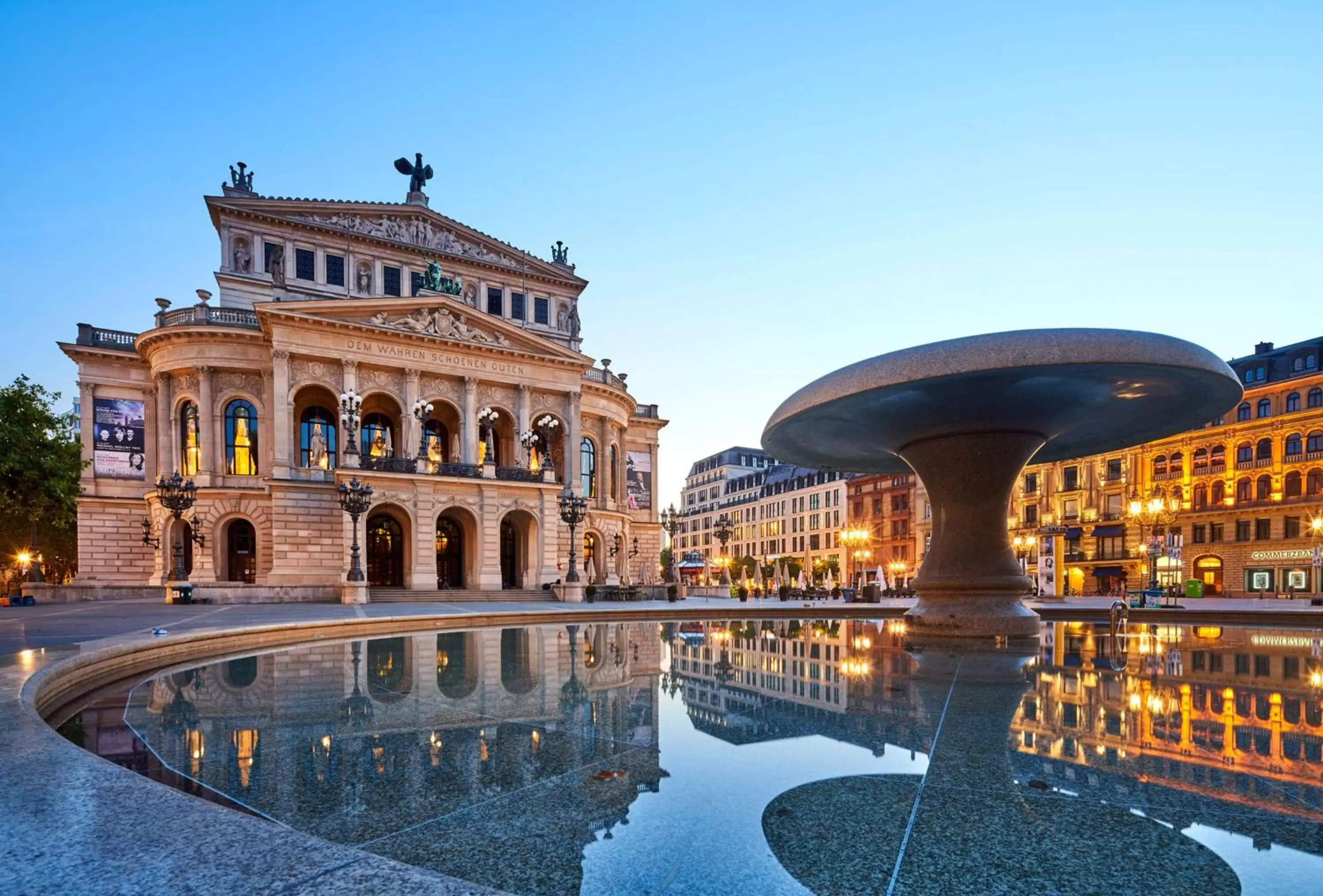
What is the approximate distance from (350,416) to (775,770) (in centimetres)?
3761

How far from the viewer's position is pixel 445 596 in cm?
3550

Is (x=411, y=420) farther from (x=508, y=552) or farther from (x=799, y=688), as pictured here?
(x=799, y=688)

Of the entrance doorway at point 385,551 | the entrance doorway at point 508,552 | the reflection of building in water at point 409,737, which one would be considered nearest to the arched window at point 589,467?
the entrance doorway at point 508,552

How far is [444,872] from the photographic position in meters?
3.25

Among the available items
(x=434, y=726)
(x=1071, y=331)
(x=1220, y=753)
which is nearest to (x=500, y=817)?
(x=434, y=726)

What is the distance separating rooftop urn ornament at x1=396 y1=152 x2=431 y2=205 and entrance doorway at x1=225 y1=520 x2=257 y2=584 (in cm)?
2524

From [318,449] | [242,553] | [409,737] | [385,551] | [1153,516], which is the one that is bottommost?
[385,551]

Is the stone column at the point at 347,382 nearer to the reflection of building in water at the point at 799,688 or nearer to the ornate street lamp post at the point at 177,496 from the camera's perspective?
the ornate street lamp post at the point at 177,496

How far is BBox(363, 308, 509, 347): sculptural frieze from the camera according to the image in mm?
40562

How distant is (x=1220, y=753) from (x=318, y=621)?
1683 centimetres

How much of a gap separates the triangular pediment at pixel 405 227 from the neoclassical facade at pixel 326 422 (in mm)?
158

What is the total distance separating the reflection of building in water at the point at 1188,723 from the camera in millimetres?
4629

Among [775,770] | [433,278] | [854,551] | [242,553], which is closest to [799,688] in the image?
[775,770]

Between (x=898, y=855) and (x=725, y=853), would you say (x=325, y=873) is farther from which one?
(x=898, y=855)
